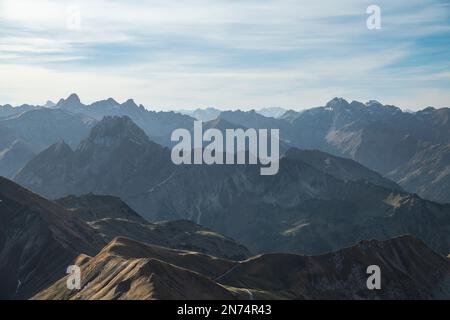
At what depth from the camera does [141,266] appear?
17162 centimetres
